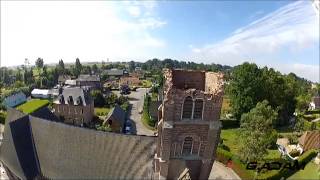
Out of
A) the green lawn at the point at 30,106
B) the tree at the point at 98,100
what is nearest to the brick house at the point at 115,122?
the green lawn at the point at 30,106

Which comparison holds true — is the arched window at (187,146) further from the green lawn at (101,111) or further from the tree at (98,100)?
the tree at (98,100)

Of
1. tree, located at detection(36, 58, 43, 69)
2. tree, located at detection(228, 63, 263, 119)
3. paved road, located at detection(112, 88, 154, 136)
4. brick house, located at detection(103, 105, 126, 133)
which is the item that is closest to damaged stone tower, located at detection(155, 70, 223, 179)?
brick house, located at detection(103, 105, 126, 133)

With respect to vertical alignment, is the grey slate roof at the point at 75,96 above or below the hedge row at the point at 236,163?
above

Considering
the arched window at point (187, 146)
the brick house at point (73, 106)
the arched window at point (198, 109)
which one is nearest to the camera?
the arched window at point (198, 109)

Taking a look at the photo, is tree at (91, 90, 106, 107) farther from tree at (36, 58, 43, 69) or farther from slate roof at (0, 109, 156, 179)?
tree at (36, 58, 43, 69)

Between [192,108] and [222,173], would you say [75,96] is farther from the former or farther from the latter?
[192,108]

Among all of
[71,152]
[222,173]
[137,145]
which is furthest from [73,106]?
[137,145]

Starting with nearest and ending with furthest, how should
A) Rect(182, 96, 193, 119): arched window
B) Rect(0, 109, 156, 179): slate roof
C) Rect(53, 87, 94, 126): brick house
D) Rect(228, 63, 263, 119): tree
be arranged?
1. Rect(182, 96, 193, 119): arched window
2. Rect(0, 109, 156, 179): slate roof
3. Rect(53, 87, 94, 126): brick house
4. Rect(228, 63, 263, 119): tree
